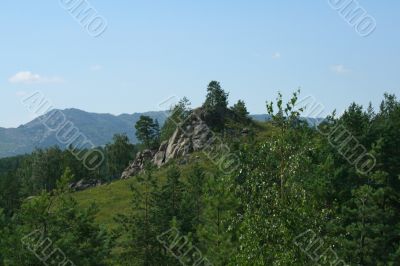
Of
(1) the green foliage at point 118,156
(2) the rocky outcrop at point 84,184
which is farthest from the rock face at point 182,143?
(1) the green foliage at point 118,156

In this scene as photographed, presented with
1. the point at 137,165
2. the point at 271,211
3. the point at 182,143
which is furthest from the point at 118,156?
the point at 271,211

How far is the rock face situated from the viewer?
128 m

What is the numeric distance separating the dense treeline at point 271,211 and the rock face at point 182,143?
232ft

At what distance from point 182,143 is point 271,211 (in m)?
112

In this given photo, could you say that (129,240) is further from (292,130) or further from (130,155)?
(130,155)

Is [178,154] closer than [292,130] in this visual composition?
No

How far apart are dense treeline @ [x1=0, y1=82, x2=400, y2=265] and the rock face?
7086 cm

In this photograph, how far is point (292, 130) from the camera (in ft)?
59.6

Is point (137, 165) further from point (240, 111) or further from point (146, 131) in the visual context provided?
point (240, 111)

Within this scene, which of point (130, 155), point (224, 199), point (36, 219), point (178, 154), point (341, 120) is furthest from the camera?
point (130, 155)

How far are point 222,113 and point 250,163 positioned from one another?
116 meters

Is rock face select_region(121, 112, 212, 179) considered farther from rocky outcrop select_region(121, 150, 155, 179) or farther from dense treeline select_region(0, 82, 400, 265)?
dense treeline select_region(0, 82, 400, 265)

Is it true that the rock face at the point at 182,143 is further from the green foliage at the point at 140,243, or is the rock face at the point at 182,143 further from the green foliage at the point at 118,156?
the green foliage at the point at 140,243

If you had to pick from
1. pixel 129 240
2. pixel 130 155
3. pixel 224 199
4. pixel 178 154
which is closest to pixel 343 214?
pixel 224 199
